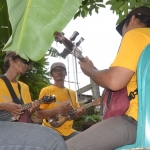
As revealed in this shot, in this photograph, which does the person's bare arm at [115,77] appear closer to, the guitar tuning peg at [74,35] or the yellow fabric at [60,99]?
the guitar tuning peg at [74,35]

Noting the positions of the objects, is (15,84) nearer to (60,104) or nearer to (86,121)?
(60,104)

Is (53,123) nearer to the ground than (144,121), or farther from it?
nearer to the ground

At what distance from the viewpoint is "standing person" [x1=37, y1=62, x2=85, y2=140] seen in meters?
3.10

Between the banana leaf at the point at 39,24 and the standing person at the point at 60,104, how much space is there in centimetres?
210

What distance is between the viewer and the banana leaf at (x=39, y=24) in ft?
3.26

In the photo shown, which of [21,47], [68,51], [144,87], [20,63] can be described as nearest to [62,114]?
[20,63]

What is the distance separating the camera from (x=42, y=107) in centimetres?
325

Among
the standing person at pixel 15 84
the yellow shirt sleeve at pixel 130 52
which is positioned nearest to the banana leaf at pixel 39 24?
the yellow shirt sleeve at pixel 130 52

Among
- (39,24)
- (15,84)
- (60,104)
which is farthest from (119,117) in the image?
(60,104)

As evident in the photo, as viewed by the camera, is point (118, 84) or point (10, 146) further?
point (118, 84)

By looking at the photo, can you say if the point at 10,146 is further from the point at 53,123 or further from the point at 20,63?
the point at 53,123

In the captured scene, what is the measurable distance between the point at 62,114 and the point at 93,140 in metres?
1.69

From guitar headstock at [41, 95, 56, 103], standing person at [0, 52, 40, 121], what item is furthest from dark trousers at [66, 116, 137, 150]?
guitar headstock at [41, 95, 56, 103]

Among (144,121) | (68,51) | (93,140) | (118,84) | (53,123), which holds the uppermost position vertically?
(68,51)
